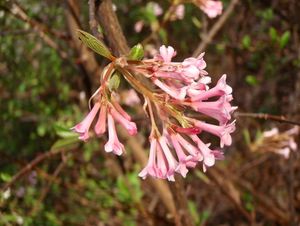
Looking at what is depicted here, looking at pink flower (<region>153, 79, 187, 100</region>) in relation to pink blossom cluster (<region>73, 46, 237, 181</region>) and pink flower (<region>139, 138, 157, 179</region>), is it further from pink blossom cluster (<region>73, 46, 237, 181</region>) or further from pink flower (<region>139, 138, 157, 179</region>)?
pink flower (<region>139, 138, 157, 179</region>)

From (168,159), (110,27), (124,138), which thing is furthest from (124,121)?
(124,138)

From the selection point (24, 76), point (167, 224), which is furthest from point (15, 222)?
point (24, 76)

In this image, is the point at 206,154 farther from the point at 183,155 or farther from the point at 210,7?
the point at 210,7

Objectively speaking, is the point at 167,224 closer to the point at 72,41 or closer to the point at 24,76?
the point at 72,41

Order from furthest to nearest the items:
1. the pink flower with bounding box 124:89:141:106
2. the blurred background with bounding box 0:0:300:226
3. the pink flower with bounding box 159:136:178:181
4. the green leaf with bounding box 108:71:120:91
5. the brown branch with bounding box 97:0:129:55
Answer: the pink flower with bounding box 124:89:141:106, the blurred background with bounding box 0:0:300:226, the brown branch with bounding box 97:0:129:55, the pink flower with bounding box 159:136:178:181, the green leaf with bounding box 108:71:120:91

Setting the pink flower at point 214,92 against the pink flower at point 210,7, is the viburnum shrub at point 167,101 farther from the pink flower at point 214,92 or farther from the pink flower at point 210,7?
the pink flower at point 210,7

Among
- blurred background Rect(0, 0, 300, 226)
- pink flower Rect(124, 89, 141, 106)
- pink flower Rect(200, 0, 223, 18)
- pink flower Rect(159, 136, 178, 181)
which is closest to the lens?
pink flower Rect(159, 136, 178, 181)

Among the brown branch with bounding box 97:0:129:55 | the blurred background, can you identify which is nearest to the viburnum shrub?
the brown branch with bounding box 97:0:129:55

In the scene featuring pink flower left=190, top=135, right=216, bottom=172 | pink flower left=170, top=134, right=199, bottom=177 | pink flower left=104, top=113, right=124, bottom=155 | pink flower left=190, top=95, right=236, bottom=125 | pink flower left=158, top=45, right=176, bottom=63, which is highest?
pink flower left=158, top=45, right=176, bottom=63
